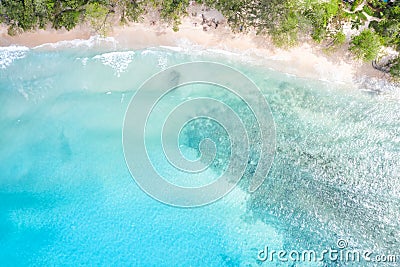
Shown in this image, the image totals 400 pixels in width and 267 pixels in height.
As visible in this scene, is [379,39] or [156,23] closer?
[379,39]

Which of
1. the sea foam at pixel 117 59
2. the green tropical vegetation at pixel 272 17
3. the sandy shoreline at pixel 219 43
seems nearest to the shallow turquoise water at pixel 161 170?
the sea foam at pixel 117 59

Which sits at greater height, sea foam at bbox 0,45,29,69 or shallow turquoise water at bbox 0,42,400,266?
sea foam at bbox 0,45,29,69

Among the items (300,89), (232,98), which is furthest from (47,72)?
(300,89)

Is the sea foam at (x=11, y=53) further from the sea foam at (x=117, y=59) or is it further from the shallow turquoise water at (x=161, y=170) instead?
the sea foam at (x=117, y=59)

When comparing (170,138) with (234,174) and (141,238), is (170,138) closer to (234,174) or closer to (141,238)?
(234,174)

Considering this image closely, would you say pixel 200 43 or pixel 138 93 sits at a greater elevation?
pixel 200 43

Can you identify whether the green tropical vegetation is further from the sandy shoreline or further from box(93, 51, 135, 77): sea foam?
box(93, 51, 135, 77): sea foam

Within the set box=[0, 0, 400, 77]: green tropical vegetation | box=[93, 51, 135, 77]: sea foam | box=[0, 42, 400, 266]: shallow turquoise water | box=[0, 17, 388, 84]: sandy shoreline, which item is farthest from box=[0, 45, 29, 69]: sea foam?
box=[93, 51, 135, 77]: sea foam
